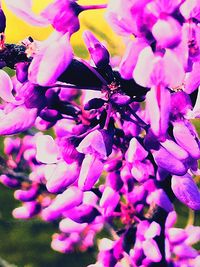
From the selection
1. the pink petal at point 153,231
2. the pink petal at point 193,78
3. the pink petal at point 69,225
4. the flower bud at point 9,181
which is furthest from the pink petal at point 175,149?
the flower bud at point 9,181

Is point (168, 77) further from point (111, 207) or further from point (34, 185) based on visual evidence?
point (34, 185)

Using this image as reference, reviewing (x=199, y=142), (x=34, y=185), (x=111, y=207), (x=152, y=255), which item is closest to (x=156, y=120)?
(x=199, y=142)

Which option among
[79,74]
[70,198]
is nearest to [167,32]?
[79,74]

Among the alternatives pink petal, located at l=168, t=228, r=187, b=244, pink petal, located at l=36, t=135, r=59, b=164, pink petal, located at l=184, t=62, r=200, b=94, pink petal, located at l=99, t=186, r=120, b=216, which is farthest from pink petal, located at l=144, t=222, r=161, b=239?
pink petal, located at l=184, t=62, r=200, b=94

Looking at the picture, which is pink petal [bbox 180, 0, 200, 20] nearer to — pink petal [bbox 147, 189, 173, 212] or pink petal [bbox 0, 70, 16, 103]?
pink petal [bbox 0, 70, 16, 103]

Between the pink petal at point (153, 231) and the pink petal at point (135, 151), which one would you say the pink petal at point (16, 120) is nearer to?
the pink petal at point (135, 151)

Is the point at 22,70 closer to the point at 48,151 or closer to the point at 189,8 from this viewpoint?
the point at 48,151

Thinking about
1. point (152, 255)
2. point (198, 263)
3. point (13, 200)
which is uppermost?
point (152, 255)
